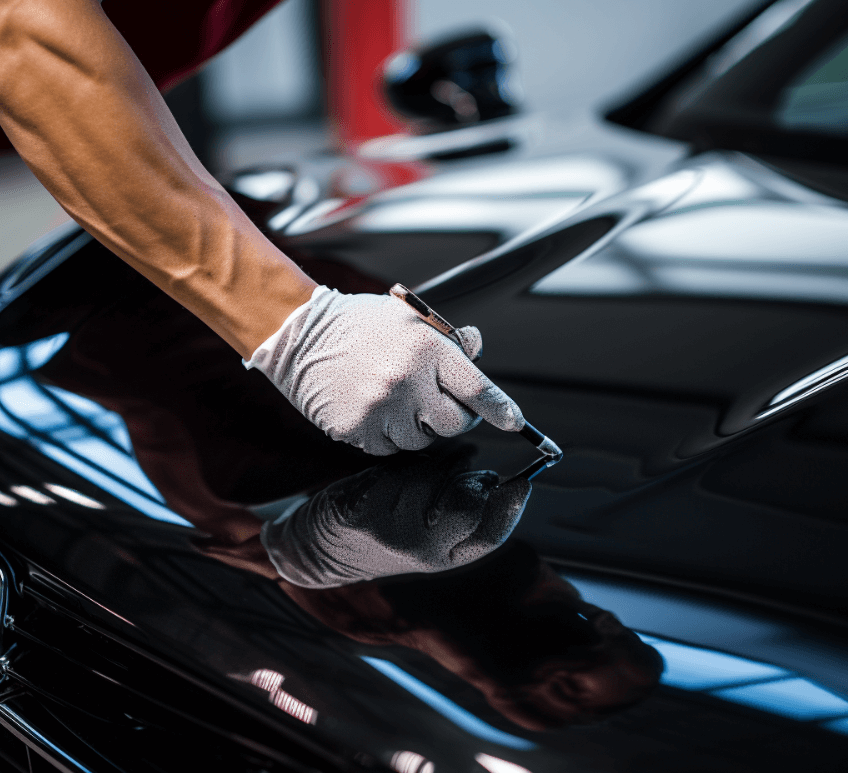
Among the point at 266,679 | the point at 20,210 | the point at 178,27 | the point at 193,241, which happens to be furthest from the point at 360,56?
the point at 266,679

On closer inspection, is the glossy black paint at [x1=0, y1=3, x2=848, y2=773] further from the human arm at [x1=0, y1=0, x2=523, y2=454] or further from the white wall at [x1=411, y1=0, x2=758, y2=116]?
the white wall at [x1=411, y1=0, x2=758, y2=116]

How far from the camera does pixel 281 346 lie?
0.78m

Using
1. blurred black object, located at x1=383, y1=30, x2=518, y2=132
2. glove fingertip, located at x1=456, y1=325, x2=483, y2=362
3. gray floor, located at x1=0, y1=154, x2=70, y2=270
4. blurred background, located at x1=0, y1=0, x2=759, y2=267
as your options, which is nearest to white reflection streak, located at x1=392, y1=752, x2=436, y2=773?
glove fingertip, located at x1=456, y1=325, x2=483, y2=362

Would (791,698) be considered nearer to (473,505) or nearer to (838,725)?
(838,725)

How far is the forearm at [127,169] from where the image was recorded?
708 millimetres

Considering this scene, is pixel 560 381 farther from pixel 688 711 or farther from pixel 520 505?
pixel 688 711

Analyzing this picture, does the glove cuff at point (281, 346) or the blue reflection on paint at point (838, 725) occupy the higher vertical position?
the glove cuff at point (281, 346)

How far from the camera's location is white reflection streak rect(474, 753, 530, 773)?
0.46 m

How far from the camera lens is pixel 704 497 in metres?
0.61

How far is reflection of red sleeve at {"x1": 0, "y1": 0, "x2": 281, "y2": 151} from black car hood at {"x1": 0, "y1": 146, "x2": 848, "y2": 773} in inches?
18.2

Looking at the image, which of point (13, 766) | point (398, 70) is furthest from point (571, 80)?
point (13, 766)

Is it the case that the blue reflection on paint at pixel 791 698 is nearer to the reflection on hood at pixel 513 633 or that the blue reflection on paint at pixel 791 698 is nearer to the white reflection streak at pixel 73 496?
the reflection on hood at pixel 513 633

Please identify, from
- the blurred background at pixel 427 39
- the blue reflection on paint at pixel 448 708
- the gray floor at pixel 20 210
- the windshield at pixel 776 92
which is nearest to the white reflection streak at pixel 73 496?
the blue reflection on paint at pixel 448 708

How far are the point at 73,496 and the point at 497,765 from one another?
0.43 metres
